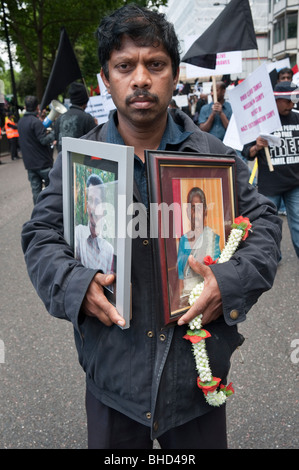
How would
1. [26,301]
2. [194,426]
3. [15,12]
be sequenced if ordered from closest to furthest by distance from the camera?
[194,426], [26,301], [15,12]

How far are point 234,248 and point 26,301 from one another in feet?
11.3

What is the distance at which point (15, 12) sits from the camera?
21.9 meters

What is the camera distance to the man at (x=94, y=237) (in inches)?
50.4

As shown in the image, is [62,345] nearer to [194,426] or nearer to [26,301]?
[26,301]

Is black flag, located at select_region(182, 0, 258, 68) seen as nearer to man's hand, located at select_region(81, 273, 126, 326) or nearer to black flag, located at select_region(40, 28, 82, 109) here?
black flag, located at select_region(40, 28, 82, 109)

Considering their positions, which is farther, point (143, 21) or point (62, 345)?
point (62, 345)

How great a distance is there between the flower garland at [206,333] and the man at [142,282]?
0.03 m

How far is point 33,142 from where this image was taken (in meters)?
7.55

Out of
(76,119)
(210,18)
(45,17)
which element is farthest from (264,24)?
(76,119)

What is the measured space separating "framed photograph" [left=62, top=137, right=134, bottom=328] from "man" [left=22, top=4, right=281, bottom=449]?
1.9 inches

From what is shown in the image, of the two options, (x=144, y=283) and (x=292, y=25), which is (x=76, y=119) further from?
(x=292, y=25)

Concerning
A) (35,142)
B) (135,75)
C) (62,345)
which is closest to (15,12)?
(35,142)

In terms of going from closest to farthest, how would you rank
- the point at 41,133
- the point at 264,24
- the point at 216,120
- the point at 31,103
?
1. the point at 216,120
2. the point at 31,103
3. the point at 41,133
4. the point at 264,24

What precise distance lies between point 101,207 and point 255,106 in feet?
10.2
